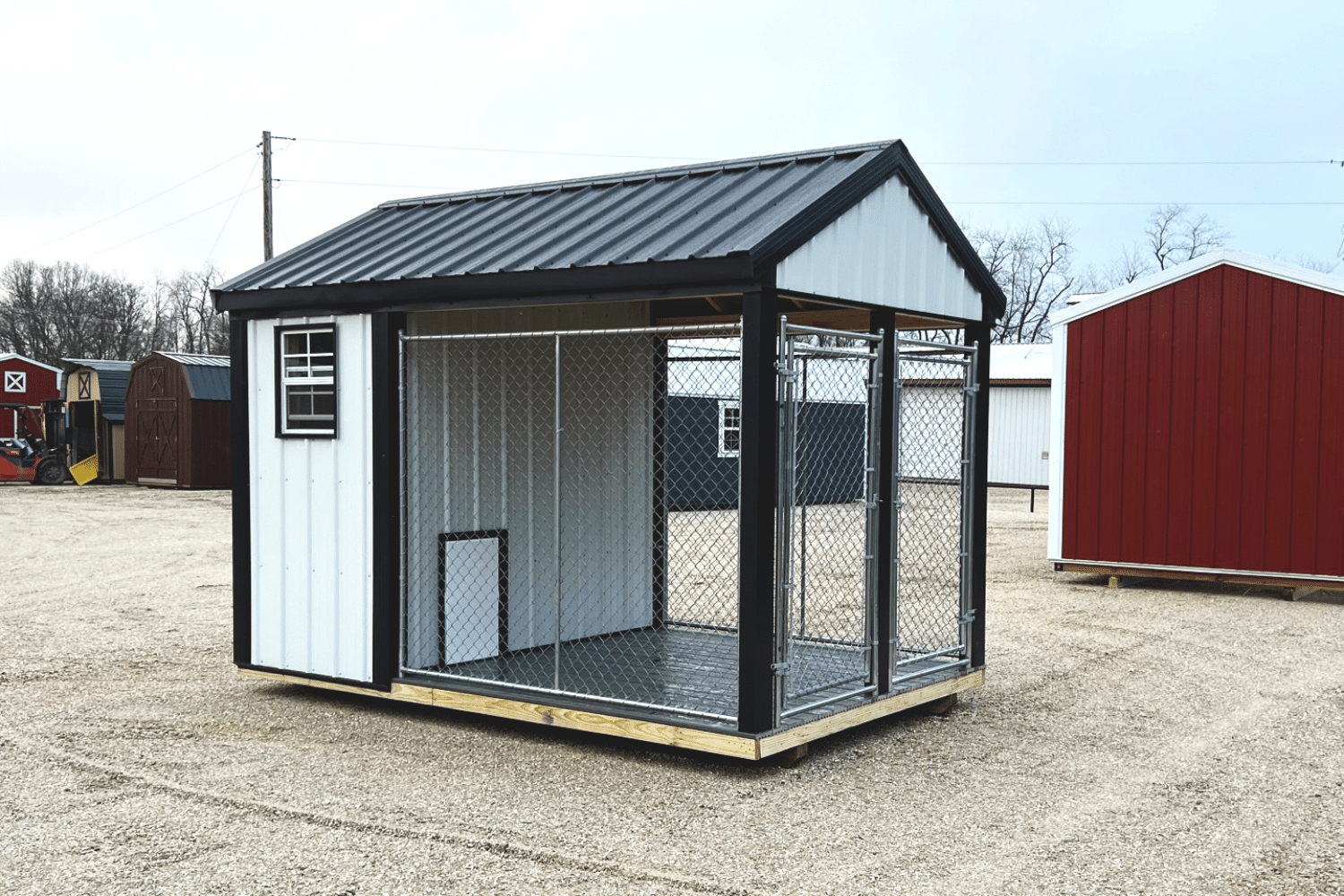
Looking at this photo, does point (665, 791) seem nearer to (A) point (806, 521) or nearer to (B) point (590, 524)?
(A) point (806, 521)

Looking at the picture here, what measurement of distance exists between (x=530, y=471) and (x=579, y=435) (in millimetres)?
541

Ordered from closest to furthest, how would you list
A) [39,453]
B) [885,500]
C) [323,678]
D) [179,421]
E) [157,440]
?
[885,500], [323,678], [179,421], [157,440], [39,453]

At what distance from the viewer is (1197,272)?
1222 centimetres

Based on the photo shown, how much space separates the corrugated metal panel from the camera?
602 centimetres

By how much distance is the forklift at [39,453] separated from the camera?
2912 centimetres

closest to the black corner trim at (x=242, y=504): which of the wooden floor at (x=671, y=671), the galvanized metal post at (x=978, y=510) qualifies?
the wooden floor at (x=671, y=671)

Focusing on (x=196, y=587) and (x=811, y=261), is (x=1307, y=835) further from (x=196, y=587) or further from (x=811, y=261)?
(x=196, y=587)

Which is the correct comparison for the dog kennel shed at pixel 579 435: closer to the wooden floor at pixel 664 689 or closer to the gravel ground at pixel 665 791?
the wooden floor at pixel 664 689

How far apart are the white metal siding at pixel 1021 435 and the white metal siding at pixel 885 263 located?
2087 centimetres

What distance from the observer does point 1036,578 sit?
13438 millimetres

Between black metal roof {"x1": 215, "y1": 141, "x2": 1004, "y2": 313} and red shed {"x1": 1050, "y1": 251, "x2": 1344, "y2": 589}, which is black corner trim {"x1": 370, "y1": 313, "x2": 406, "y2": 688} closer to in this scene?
black metal roof {"x1": 215, "y1": 141, "x2": 1004, "y2": 313}

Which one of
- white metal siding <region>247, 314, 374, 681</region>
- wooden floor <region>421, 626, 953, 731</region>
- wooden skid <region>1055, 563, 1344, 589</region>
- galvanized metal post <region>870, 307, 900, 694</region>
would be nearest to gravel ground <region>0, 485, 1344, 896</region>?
wooden floor <region>421, 626, 953, 731</region>

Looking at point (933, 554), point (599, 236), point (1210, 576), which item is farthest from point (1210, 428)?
point (599, 236)

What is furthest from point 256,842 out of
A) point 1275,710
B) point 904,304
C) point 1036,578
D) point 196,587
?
point 1036,578
